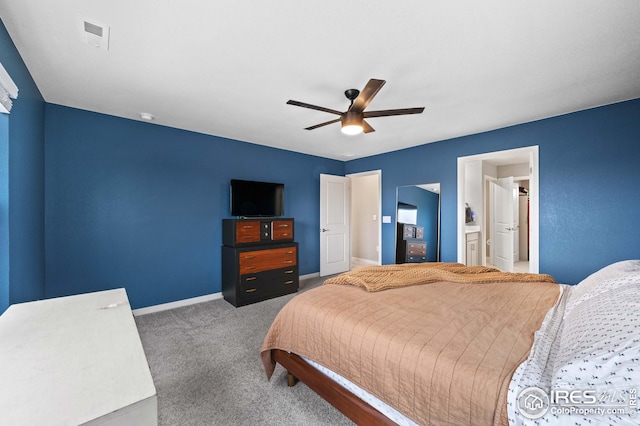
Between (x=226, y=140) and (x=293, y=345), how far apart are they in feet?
11.2

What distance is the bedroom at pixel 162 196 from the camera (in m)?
2.46

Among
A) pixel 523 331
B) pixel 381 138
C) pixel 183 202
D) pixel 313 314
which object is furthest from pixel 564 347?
pixel 183 202

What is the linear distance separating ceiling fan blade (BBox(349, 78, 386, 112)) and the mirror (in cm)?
270

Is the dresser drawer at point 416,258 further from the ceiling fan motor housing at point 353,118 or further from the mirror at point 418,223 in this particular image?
the ceiling fan motor housing at point 353,118

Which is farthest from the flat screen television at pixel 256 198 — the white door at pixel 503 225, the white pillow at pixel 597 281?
the white door at pixel 503 225

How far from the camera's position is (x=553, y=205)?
128 inches

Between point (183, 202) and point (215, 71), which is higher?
point (215, 71)

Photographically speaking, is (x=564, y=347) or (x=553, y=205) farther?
(x=553, y=205)

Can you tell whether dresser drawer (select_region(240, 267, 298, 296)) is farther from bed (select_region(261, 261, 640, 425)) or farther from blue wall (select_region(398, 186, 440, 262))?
blue wall (select_region(398, 186, 440, 262))

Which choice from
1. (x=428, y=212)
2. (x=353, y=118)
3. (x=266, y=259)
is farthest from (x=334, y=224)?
(x=353, y=118)

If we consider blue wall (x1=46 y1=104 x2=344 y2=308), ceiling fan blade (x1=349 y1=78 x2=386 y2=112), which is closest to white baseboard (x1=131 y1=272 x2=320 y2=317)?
blue wall (x1=46 y1=104 x2=344 y2=308)

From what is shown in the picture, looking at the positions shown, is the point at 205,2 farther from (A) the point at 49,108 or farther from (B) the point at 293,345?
(A) the point at 49,108

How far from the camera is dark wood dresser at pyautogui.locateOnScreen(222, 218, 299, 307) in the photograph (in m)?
3.77

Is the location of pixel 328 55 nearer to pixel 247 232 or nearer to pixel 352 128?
pixel 352 128
